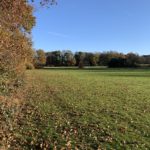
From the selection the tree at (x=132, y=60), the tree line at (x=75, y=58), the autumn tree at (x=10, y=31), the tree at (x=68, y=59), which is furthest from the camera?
the tree at (x=68, y=59)

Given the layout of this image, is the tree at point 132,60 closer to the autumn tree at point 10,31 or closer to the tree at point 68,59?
the tree at point 68,59

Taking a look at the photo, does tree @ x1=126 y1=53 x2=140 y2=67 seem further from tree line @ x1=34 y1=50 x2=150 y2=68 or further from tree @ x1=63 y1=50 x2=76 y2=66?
tree @ x1=63 y1=50 x2=76 y2=66

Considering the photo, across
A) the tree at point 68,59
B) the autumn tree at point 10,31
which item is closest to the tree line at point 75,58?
the tree at point 68,59

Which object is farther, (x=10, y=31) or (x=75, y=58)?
(x=75, y=58)

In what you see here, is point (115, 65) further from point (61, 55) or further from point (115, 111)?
point (115, 111)

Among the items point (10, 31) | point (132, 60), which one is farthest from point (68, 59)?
point (10, 31)

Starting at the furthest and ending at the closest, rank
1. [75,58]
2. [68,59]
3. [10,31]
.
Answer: [75,58] < [68,59] < [10,31]

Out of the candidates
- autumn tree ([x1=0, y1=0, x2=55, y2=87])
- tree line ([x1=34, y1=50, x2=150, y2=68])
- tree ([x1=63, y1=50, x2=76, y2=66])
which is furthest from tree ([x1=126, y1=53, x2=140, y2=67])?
autumn tree ([x1=0, y1=0, x2=55, y2=87])

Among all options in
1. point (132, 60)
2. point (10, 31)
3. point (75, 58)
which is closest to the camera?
point (10, 31)

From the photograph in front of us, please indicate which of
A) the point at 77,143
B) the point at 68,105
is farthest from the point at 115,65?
the point at 77,143

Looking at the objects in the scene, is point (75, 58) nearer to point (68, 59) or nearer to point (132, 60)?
point (68, 59)

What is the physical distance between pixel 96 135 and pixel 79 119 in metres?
3.07

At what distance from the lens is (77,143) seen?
9789mm

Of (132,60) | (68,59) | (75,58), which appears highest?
(75,58)
